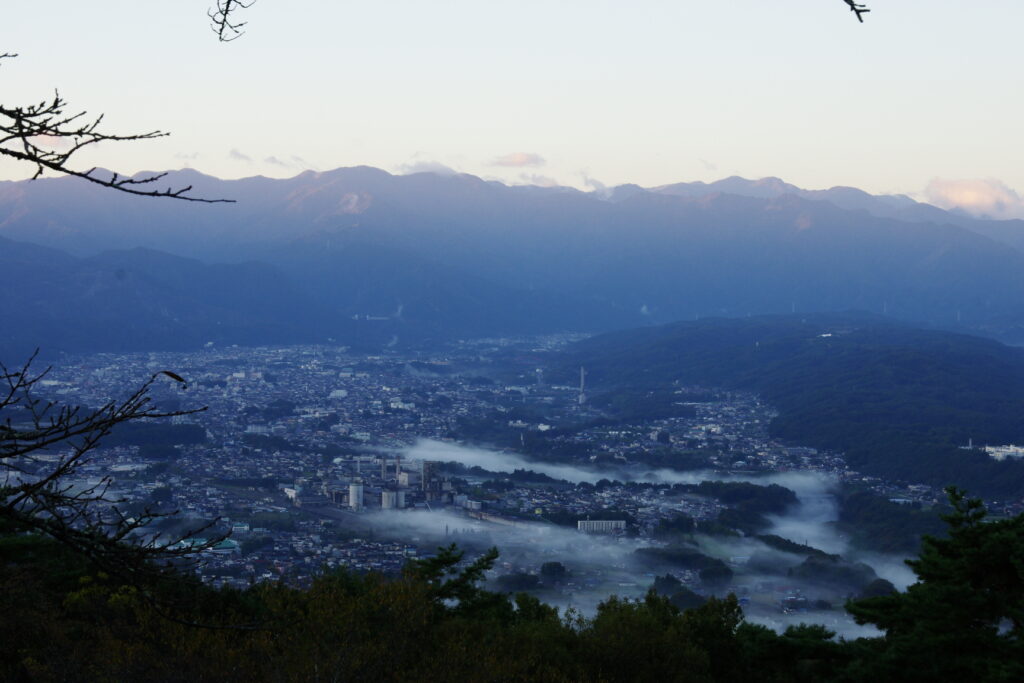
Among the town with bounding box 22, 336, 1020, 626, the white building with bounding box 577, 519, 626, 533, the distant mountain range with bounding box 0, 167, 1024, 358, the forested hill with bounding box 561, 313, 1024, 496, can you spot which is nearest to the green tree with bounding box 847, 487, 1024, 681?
the town with bounding box 22, 336, 1020, 626

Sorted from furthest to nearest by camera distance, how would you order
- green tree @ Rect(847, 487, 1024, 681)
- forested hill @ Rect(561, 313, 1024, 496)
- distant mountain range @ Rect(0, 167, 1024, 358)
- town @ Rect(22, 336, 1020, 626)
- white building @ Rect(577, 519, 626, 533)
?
1. distant mountain range @ Rect(0, 167, 1024, 358)
2. forested hill @ Rect(561, 313, 1024, 496)
3. white building @ Rect(577, 519, 626, 533)
4. town @ Rect(22, 336, 1020, 626)
5. green tree @ Rect(847, 487, 1024, 681)

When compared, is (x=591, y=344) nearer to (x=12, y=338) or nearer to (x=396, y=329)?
(x=396, y=329)

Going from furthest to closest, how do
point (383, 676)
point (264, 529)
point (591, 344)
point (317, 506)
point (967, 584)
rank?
point (591, 344)
point (317, 506)
point (264, 529)
point (967, 584)
point (383, 676)

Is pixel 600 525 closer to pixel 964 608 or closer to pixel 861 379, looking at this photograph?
pixel 964 608

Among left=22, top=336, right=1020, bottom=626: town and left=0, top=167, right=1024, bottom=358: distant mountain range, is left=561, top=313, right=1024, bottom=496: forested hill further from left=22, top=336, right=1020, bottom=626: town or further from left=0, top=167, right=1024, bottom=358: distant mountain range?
left=0, top=167, right=1024, bottom=358: distant mountain range

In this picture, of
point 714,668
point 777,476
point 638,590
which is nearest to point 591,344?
point 777,476

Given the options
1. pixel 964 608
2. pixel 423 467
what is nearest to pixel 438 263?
pixel 423 467

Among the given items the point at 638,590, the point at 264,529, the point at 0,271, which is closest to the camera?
the point at 638,590
